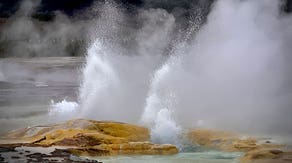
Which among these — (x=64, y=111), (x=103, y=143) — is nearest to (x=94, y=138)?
(x=103, y=143)

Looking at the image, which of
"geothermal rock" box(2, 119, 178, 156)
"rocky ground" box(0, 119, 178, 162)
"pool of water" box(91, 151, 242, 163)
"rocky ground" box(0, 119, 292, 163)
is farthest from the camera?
"geothermal rock" box(2, 119, 178, 156)

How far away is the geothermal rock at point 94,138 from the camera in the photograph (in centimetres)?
2106

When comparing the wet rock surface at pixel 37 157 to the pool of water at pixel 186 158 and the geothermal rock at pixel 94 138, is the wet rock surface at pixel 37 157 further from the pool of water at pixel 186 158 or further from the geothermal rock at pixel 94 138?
the geothermal rock at pixel 94 138

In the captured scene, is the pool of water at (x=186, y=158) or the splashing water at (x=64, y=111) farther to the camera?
the splashing water at (x=64, y=111)

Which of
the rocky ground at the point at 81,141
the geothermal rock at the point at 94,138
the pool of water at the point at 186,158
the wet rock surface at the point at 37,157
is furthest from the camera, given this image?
the geothermal rock at the point at 94,138

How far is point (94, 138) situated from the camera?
876 inches

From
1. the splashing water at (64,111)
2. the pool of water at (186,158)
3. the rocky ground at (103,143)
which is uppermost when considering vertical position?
the splashing water at (64,111)

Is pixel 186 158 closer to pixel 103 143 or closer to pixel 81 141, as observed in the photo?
pixel 103 143

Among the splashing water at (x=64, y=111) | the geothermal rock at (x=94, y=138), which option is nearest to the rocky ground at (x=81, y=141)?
the geothermal rock at (x=94, y=138)

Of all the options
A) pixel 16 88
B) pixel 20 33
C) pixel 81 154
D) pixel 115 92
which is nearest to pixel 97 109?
pixel 115 92

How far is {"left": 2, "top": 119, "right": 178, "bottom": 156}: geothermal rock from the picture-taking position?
829 inches

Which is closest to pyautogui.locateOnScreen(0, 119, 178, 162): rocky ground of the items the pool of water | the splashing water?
the pool of water

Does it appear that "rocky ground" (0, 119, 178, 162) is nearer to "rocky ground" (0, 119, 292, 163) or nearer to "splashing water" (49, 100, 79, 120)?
"rocky ground" (0, 119, 292, 163)

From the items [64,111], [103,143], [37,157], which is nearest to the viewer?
[37,157]
